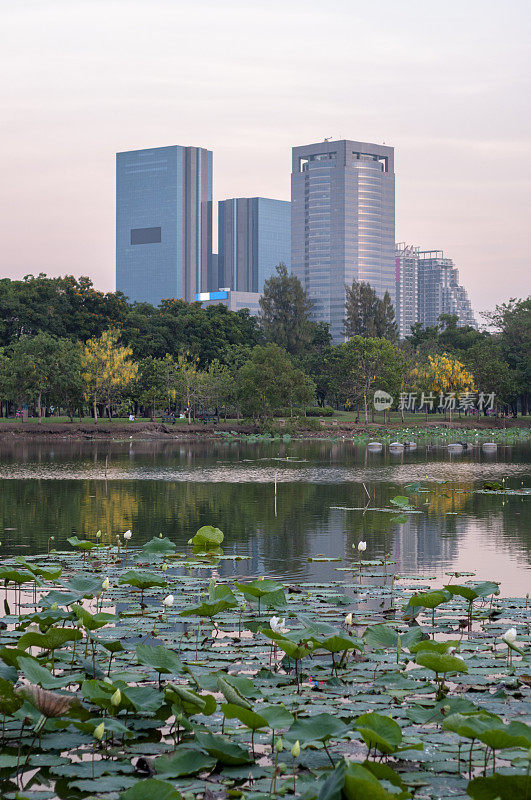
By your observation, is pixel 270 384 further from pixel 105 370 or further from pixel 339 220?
pixel 339 220

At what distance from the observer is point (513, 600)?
1015cm

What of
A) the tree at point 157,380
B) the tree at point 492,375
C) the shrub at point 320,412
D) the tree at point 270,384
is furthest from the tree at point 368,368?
the tree at point 157,380

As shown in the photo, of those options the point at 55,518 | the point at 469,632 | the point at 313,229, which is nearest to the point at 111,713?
the point at 469,632

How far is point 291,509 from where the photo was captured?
21.2 meters

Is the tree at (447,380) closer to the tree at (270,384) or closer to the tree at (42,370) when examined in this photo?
the tree at (270,384)

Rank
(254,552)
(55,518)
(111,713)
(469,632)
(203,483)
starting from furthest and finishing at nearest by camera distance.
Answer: (203,483), (55,518), (254,552), (469,632), (111,713)

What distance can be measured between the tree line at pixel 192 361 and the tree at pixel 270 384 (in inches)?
3.9

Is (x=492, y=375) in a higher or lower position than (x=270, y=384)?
higher

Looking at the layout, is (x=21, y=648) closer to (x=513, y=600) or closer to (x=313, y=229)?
(x=513, y=600)

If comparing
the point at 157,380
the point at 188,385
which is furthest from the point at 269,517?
the point at 157,380

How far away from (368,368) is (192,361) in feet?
50.7

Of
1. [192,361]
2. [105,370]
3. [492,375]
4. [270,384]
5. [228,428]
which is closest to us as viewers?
[270,384]

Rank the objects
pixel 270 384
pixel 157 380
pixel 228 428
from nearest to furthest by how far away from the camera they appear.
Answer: pixel 270 384
pixel 228 428
pixel 157 380

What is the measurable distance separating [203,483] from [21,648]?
21.4 m
